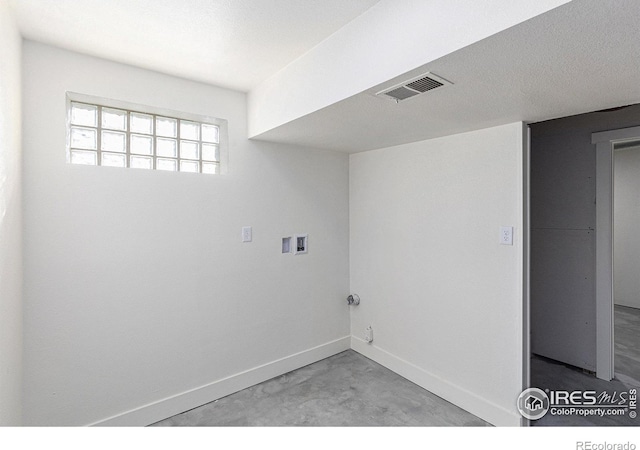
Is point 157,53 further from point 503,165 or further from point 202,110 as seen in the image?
point 503,165

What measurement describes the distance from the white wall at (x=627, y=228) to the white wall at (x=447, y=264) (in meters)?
3.77

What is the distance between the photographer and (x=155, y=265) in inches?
89.8

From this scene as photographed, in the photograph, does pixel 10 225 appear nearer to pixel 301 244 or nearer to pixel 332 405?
pixel 301 244

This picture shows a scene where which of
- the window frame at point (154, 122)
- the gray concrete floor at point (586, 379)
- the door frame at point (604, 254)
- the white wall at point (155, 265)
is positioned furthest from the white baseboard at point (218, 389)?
the door frame at point (604, 254)

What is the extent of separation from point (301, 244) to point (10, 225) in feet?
6.58

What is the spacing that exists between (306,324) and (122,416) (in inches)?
61.1

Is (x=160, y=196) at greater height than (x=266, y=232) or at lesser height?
greater

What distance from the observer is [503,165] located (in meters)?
2.22

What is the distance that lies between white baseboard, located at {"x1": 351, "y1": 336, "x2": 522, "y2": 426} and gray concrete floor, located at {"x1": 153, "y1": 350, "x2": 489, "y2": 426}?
0.15ft

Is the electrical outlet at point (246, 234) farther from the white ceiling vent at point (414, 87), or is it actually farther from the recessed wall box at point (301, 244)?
the white ceiling vent at point (414, 87)

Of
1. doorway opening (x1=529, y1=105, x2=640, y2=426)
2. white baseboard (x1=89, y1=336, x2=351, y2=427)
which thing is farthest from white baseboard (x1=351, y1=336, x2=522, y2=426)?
doorway opening (x1=529, y1=105, x2=640, y2=426)

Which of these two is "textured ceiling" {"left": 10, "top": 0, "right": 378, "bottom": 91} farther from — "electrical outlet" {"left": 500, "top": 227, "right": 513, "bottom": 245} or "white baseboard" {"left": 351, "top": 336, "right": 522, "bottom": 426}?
"white baseboard" {"left": 351, "top": 336, "right": 522, "bottom": 426}

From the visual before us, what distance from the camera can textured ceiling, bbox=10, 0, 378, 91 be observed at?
1559 millimetres
